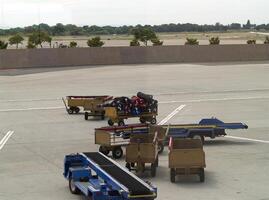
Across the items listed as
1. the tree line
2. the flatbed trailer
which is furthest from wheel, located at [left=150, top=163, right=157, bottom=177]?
the tree line

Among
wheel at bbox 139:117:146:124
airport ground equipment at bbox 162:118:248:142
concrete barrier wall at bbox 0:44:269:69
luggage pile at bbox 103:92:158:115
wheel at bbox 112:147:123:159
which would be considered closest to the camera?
wheel at bbox 112:147:123:159

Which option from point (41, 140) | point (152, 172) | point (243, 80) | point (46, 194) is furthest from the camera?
point (243, 80)

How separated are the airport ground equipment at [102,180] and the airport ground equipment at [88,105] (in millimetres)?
11624

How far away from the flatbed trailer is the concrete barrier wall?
37798 mm

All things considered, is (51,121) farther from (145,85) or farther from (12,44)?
(12,44)

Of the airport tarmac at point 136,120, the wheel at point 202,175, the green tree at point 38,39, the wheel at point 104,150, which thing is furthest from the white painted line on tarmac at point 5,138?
the green tree at point 38,39

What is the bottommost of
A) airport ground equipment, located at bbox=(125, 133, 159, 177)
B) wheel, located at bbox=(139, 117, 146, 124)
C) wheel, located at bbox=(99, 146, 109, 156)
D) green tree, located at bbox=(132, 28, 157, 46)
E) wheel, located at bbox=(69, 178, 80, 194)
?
wheel, located at bbox=(139, 117, 146, 124)

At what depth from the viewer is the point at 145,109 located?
2388 cm

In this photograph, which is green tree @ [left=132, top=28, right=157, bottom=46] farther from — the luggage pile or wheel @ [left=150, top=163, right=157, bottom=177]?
wheel @ [left=150, top=163, right=157, bottom=177]

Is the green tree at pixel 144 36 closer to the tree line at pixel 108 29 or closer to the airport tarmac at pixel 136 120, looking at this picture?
the tree line at pixel 108 29

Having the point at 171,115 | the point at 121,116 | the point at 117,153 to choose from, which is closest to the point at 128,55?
the point at 171,115

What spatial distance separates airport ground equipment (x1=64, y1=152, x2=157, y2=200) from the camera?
10.8 metres

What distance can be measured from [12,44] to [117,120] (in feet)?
203

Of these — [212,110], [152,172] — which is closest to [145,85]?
Result: [212,110]
